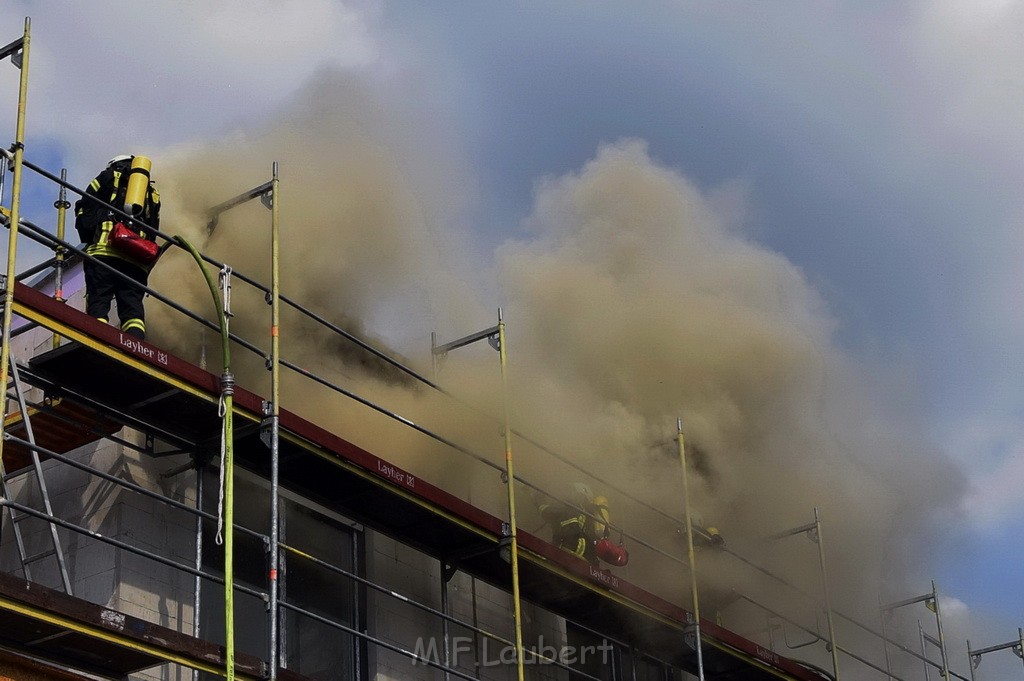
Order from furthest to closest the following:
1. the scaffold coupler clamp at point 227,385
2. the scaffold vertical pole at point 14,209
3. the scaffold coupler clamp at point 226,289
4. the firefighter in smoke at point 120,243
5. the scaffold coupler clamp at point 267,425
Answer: the scaffold coupler clamp at point 226,289 → the firefighter in smoke at point 120,243 → the scaffold coupler clamp at point 267,425 → the scaffold coupler clamp at point 227,385 → the scaffold vertical pole at point 14,209

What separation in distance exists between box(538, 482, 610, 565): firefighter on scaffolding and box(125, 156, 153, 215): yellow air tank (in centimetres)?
557

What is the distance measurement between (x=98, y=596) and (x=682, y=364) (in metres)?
11.5

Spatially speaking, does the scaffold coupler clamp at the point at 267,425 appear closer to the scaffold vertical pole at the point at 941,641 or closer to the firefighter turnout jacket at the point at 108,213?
the firefighter turnout jacket at the point at 108,213

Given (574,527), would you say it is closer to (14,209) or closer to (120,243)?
(120,243)

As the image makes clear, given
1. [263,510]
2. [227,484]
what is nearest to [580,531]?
[263,510]

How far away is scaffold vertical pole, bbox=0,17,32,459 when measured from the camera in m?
9.69

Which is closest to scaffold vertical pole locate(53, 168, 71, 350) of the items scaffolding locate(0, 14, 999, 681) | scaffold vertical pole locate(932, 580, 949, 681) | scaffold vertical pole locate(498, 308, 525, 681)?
scaffolding locate(0, 14, 999, 681)

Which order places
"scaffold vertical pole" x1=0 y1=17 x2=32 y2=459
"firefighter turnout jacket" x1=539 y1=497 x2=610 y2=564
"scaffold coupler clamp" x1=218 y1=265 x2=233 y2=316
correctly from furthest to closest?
"firefighter turnout jacket" x1=539 y1=497 x2=610 y2=564 < "scaffold coupler clamp" x1=218 y1=265 x2=233 y2=316 < "scaffold vertical pole" x1=0 y1=17 x2=32 y2=459

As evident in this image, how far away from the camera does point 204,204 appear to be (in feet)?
52.2

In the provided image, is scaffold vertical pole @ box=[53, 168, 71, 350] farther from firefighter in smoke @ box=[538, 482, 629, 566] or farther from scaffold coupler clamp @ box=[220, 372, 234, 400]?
firefighter in smoke @ box=[538, 482, 629, 566]

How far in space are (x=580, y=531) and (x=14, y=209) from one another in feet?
24.7

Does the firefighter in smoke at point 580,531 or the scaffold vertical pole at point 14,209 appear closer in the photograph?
the scaffold vertical pole at point 14,209

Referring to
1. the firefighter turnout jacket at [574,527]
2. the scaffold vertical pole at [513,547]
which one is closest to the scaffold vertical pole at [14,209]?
the scaffold vertical pole at [513,547]

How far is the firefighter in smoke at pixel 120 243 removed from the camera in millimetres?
11914
